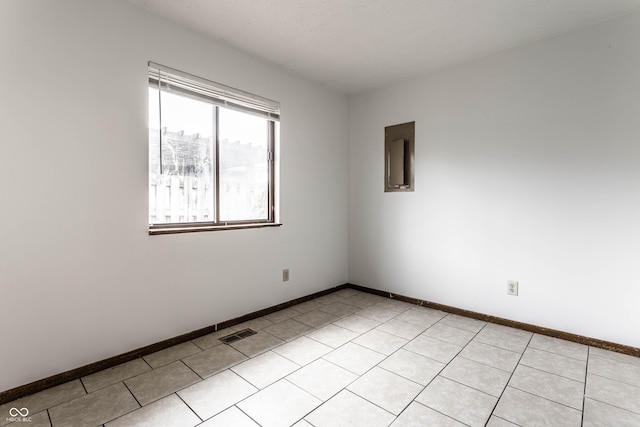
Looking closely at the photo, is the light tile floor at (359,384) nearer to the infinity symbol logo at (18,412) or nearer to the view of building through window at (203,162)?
the infinity symbol logo at (18,412)

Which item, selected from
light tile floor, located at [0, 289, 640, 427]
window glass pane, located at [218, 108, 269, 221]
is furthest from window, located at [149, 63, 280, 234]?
light tile floor, located at [0, 289, 640, 427]

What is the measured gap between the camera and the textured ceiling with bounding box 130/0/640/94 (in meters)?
2.16

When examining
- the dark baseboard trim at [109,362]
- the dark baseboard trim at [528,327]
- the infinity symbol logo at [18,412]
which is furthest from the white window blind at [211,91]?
the dark baseboard trim at [528,327]

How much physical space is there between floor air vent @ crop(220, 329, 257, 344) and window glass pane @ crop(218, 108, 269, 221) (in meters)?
1.00

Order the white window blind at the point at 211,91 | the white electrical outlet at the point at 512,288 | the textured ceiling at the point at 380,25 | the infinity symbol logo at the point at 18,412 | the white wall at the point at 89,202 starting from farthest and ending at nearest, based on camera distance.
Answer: the white electrical outlet at the point at 512,288
the white window blind at the point at 211,91
the textured ceiling at the point at 380,25
the white wall at the point at 89,202
the infinity symbol logo at the point at 18,412

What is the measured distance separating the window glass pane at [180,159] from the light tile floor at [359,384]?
1063 mm

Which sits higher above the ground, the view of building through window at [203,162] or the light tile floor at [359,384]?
the view of building through window at [203,162]

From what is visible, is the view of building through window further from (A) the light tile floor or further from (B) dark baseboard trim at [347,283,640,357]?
(B) dark baseboard trim at [347,283,640,357]

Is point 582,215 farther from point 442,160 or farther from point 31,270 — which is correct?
point 31,270

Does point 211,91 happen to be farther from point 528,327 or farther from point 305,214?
point 528,327

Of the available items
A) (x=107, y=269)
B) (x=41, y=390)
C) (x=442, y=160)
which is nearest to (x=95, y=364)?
(x=41, y=390)

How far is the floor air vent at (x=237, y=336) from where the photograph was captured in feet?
8.22

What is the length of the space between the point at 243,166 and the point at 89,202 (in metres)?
1.30

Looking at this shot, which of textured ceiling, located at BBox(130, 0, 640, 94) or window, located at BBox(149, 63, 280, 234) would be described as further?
window, located at BBox(149, 63, 280, 234)
